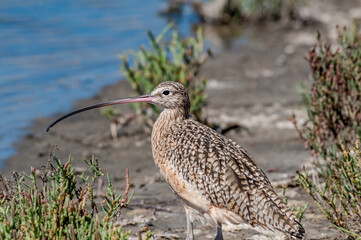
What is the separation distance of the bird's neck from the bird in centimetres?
17

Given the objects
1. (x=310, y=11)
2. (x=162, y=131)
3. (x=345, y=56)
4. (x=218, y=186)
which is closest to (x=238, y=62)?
(x=310, y=11)

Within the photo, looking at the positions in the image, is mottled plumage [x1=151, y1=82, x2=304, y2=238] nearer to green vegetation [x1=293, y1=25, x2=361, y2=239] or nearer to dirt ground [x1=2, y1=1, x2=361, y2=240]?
dirt ground [x1=2, y1=1, x2=361, y2=240]

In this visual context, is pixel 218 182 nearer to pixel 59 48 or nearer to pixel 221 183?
pixel 221 183

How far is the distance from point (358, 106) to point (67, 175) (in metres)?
2.97

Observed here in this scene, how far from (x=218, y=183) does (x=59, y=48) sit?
32.1ft

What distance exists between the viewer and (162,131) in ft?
18.6

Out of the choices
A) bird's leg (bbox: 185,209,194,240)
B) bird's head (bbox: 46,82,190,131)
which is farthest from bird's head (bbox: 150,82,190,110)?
bird's leg (bbox: 185,209,194,240)

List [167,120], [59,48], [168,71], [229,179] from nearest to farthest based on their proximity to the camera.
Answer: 1. [229,179]
2. [167,120]
3. [168,71]
4. [59,48]

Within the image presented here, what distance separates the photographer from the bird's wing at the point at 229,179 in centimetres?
466

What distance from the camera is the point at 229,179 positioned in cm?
482

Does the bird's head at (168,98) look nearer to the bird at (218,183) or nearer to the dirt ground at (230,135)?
the bird at (218,183)

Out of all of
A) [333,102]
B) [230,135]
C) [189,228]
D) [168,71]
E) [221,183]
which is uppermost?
[168,71]

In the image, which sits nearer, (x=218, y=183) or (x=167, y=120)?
(x=218, y=183)

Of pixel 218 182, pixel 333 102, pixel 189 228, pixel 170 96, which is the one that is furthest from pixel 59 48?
pixel 218 182
